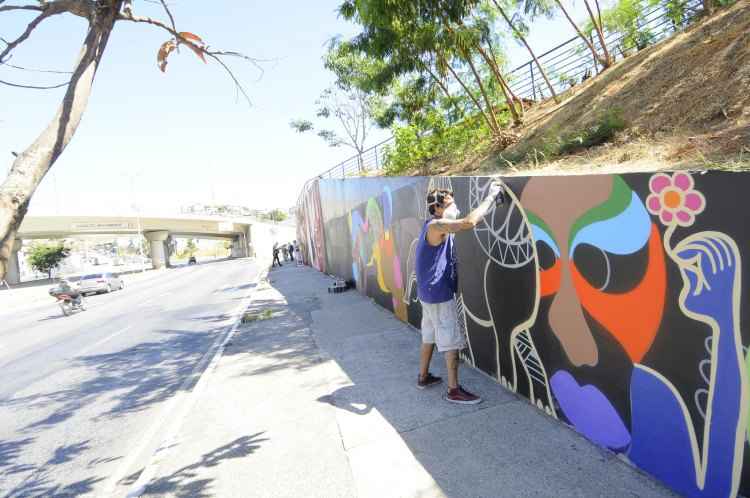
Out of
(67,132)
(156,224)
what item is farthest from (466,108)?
(156,224)

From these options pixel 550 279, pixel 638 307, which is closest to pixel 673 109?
pixel 550 279

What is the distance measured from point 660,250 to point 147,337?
10.1 meters

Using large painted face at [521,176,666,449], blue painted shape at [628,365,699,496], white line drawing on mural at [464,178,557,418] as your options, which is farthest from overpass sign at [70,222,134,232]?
blue painted shape at [628,365,699,496]

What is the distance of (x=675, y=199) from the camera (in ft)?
7.92

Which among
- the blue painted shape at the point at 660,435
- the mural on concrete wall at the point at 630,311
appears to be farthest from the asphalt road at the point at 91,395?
the blue painted shape at the point at 660,435

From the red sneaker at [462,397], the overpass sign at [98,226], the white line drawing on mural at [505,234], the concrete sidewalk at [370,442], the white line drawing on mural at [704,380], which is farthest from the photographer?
the overpass sign at [98,226]

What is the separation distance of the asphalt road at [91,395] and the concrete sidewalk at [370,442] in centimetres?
59

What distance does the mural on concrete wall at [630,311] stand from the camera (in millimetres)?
2230

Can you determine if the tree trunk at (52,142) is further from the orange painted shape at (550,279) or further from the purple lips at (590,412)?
the purple lips at (590,412)

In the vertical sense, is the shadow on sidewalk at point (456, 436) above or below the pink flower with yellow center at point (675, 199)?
below

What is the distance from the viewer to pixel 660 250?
254 centimetres

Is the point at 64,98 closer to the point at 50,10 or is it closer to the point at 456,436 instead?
the point at 50,10

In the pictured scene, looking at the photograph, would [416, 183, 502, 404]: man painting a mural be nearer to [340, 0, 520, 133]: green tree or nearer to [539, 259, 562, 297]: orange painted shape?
[539, 259, 562, 297]: orange painted shape

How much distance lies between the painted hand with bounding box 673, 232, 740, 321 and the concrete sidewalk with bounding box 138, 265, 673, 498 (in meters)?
1.16
